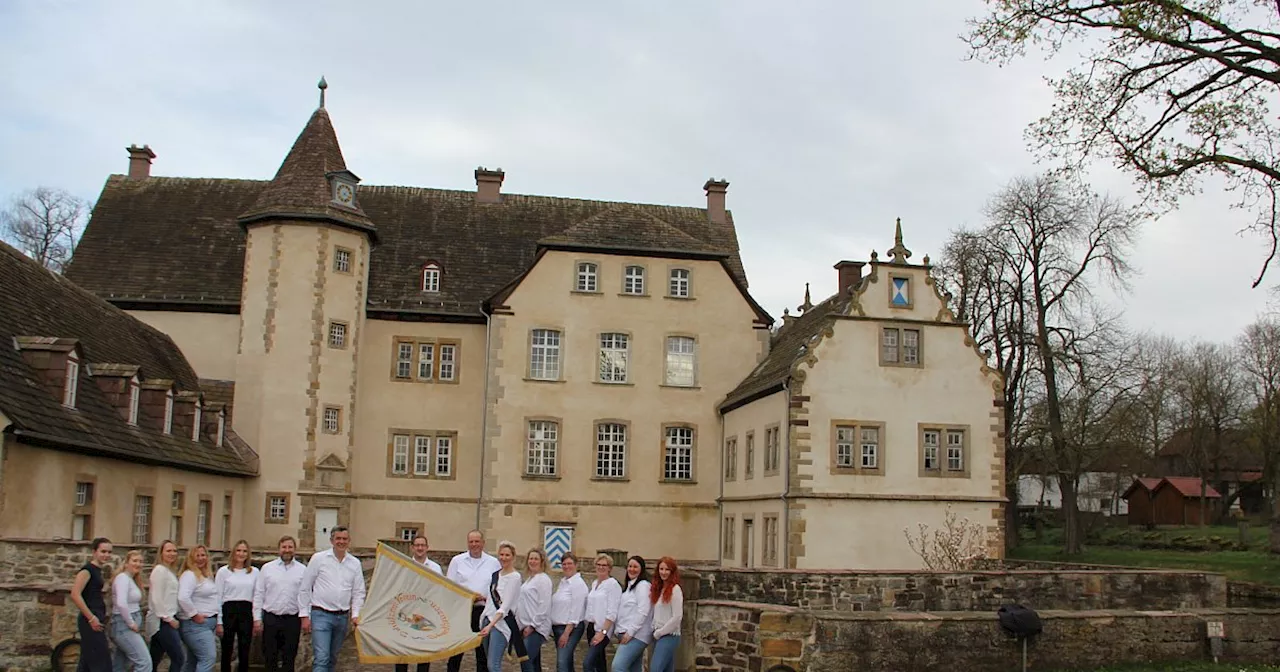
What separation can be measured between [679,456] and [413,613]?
892 inches

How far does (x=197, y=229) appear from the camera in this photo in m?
36.1

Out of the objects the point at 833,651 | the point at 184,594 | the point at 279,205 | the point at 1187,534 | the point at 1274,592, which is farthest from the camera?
the point at 1187,534

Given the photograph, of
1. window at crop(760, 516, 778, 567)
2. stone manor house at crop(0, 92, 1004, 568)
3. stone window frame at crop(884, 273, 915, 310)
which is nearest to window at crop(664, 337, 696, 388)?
stone manor house at crop(0, 92, 1004, 568)

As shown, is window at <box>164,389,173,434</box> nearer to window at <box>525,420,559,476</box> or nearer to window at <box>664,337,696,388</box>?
window at <box>525,420,559,476</box>

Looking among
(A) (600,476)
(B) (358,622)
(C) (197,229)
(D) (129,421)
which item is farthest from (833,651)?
(C) (197,229)

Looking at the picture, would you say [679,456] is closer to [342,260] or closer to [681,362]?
[681,362]

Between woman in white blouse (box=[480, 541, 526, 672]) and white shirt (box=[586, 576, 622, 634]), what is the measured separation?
71cm

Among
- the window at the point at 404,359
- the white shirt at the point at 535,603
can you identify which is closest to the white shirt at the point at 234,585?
the white shirt at the point at 535,603

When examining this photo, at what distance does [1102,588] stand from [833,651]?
1025cm

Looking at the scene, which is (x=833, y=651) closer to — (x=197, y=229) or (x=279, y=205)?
(x=279, y=205)

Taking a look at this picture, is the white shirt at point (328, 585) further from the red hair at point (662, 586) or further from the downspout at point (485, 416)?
the downspout at point (485, 416)

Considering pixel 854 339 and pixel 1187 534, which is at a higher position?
pixel 854 339

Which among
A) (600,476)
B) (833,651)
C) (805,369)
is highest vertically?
(805,369)

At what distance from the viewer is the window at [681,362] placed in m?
34.2
